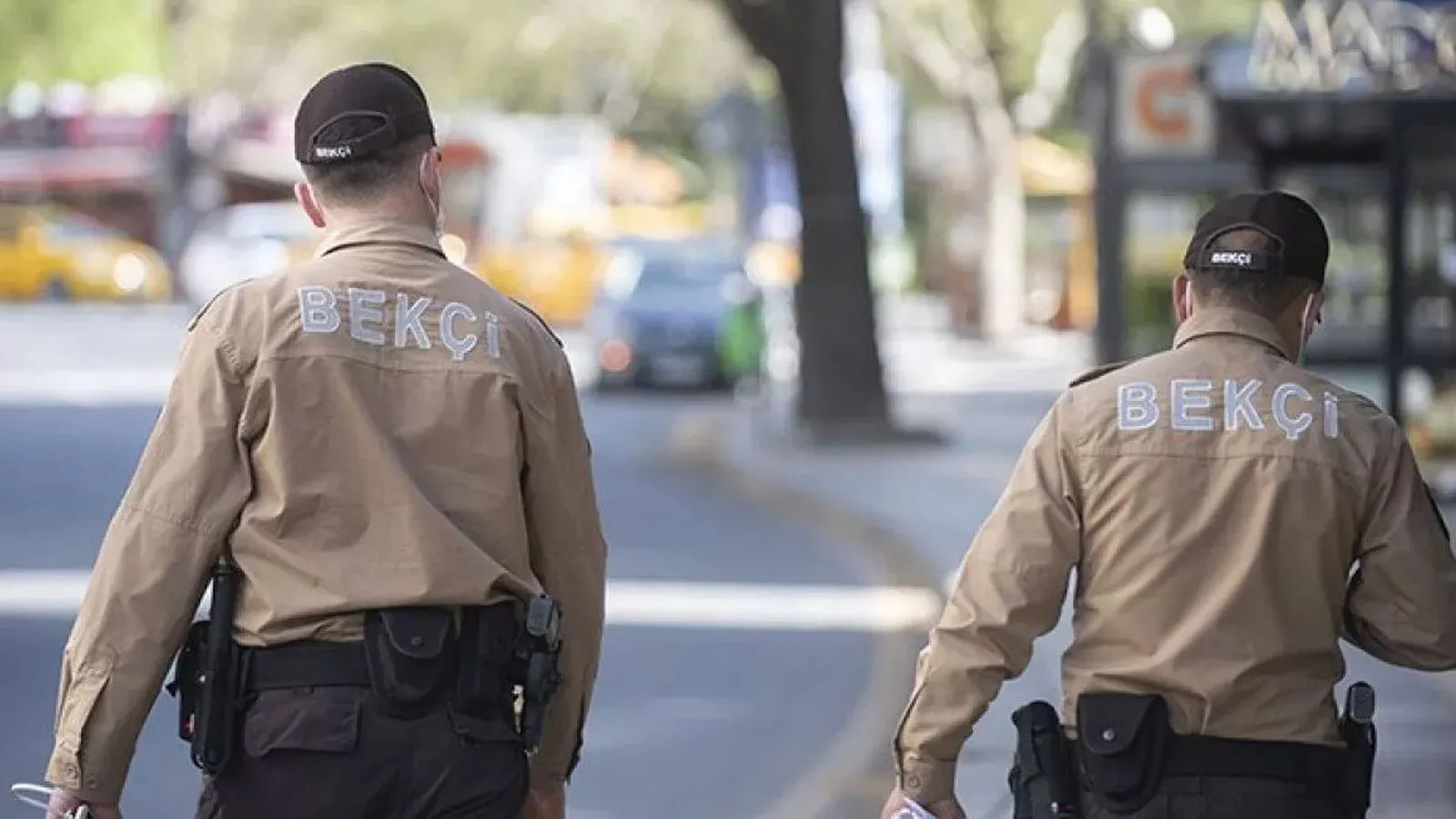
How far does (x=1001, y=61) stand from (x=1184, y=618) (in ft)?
123

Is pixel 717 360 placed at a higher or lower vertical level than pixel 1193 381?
lower

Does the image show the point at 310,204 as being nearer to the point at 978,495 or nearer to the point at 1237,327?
the point at 1237,327

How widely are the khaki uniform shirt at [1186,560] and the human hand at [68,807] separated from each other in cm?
119

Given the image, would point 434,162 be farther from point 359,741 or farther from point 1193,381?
point 1193,381

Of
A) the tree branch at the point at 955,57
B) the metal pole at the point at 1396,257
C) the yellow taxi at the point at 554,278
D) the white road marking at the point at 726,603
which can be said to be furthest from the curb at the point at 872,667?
the yellow taxi at the point at 554,278

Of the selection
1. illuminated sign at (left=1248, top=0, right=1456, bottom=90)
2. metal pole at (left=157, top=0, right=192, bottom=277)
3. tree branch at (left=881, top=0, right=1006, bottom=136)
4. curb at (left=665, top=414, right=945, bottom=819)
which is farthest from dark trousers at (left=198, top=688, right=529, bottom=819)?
metal pole at (left=157, top=0, right=192, bottom=277)

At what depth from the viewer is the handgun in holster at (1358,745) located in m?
4.36

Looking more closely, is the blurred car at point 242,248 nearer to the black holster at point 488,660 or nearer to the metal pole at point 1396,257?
the metal pole at point 1396,257

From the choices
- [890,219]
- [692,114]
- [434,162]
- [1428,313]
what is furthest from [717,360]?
[692,114]

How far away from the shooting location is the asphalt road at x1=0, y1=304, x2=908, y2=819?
936cm

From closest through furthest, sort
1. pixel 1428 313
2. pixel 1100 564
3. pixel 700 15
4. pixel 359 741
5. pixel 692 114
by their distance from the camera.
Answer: pixel 359 741
pixel 1100 564
pixel 1428 313
pixel 700 15
pixel 692 114

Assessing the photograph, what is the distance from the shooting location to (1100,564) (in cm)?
436

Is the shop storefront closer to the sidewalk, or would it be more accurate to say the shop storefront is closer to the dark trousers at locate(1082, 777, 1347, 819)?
the sidewalk

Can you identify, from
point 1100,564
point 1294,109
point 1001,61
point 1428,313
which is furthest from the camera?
point 1001,61
